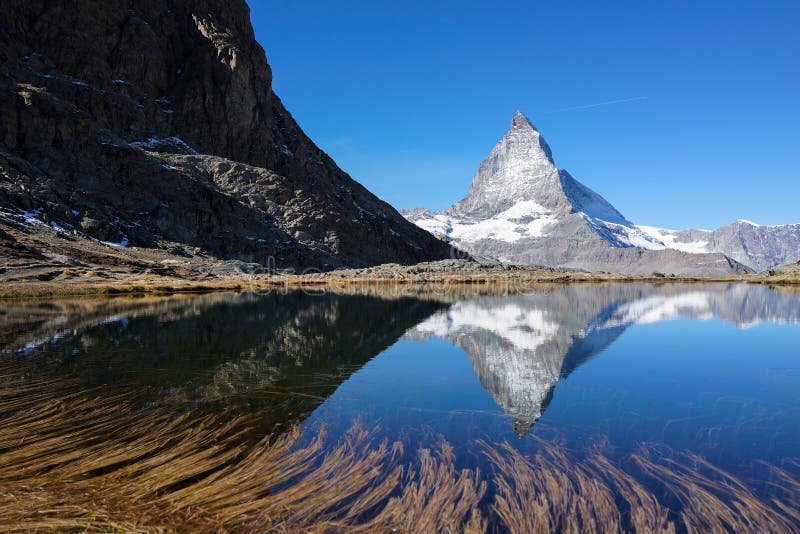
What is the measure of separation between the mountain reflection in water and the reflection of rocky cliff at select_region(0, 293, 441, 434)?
0.05 metres

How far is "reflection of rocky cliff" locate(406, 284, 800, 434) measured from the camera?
16308 millimetres

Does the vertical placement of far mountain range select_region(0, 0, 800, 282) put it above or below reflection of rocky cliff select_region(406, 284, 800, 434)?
above

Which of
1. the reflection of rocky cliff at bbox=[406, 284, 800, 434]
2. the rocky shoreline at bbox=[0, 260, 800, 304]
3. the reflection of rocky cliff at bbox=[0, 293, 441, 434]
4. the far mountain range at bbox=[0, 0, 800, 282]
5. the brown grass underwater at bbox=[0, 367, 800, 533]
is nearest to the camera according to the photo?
the brown grass underwater at bbox=[0, 367, 800, 533]

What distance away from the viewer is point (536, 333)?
30531mm

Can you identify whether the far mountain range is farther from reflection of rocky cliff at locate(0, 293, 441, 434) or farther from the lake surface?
the lake surface

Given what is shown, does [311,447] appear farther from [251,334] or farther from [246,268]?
[246,268]

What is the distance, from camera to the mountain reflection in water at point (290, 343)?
16094 mm

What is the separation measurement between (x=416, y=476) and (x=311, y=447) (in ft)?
8.79

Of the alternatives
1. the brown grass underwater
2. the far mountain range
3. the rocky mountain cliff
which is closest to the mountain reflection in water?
the brown grass underwater

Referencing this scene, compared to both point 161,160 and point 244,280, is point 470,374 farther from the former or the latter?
point 161,160

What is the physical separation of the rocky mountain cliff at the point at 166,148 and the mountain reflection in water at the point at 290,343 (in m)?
62.6

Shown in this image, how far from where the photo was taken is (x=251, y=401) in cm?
1470

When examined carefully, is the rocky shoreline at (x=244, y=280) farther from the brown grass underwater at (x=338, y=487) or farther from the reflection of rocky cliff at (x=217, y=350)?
the brown grass underwater at (x=338, y=487)

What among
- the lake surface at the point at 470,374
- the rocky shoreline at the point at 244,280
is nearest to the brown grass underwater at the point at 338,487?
the lake surface at the point at 470,374
